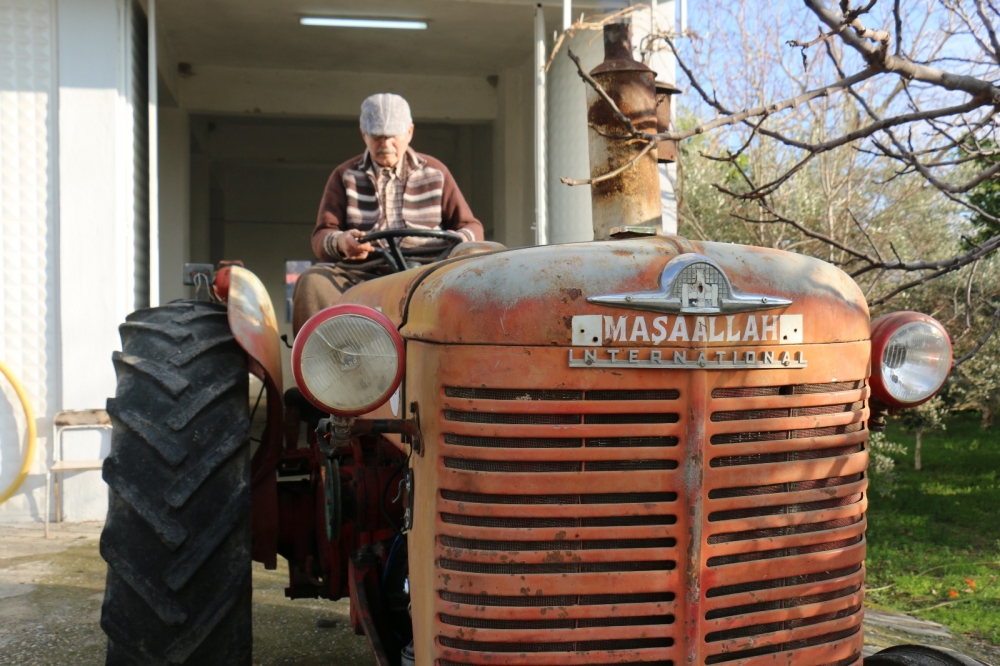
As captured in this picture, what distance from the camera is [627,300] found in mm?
1900

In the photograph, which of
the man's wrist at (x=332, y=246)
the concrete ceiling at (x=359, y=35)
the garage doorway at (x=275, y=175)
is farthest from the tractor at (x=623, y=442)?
the garage doorway at (x=275, y=175)

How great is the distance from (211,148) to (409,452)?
13.7 m

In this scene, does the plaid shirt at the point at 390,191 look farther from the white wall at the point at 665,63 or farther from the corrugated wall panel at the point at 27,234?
the corrugated wall panel at the point at 27,234

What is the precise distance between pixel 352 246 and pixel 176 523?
53.1 inches

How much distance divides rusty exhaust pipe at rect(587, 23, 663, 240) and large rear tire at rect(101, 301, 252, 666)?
4.65ft

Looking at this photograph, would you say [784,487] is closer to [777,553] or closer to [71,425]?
[777,553]

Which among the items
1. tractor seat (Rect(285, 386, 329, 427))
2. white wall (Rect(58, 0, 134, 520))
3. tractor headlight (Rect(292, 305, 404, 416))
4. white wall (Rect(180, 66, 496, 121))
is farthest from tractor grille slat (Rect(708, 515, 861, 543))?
white wall (Rect(180, 66, 496, 121))

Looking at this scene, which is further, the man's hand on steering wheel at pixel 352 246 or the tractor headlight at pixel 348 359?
the man's hand on steering wheel at pixel 352 246

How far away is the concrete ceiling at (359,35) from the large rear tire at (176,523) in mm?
5458

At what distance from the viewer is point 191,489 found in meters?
2.43

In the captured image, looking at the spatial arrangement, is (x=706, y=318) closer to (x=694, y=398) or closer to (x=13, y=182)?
(x=694, y=398)

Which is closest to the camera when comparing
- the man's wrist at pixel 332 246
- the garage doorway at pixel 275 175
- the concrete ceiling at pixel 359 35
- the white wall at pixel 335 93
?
the man's wrist at pixel 332 246

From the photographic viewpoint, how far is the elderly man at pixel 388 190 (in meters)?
3.79

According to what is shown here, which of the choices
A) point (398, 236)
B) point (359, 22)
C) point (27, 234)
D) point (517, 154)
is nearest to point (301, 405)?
point (398, 236)
